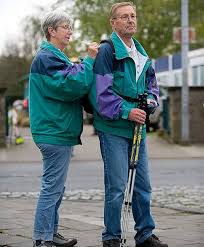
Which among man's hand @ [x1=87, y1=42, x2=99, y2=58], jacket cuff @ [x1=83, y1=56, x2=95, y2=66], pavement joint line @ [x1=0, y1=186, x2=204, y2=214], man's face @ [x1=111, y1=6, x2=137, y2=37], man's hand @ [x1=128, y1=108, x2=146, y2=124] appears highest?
man's face @ [x1=111, y1=6, x2=137, y2=37]

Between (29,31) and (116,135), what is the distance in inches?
2729

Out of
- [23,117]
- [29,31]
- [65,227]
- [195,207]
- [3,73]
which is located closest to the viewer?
[65,227]

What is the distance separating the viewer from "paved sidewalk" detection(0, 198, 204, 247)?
6840mm

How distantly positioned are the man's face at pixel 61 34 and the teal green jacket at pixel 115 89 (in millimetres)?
305

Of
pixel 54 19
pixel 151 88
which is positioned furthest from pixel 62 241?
pixel 54 19

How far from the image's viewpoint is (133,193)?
6.30 metres

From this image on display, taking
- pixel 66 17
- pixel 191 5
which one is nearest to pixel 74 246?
pixel 66 17

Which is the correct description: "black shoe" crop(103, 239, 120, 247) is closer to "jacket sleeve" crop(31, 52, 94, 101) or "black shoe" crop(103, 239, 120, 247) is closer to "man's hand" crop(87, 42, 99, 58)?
"jacket sleeve" crop(31, 52, 94, 101)

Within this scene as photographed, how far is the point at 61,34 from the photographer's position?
6.25m

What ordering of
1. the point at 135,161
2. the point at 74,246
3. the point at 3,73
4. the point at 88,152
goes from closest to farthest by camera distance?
1. the point at 135,161
2. the point at 74,246
3. the point at 88,152
4. the point at 3,73

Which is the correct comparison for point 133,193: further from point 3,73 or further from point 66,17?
point 3,73

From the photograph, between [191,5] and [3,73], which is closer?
[191,5]

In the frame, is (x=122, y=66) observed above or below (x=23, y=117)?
above

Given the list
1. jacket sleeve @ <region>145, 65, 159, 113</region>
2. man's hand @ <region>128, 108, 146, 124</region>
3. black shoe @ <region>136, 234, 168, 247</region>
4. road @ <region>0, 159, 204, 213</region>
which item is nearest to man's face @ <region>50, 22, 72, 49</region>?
jacket sleeve @ <region>145, 65, 159, 113</region>
